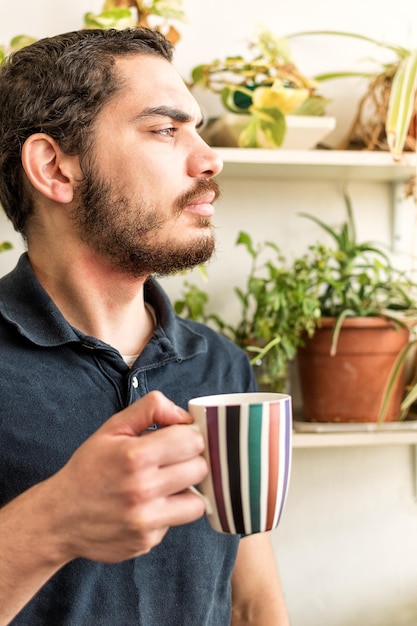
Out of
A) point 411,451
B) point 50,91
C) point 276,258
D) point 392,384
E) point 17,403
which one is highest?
point 50,91

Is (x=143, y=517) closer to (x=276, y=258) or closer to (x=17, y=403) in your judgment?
(x=17, y=403)

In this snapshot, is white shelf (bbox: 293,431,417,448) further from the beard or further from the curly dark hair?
the curly dark hair

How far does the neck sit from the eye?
Answer: 19cm

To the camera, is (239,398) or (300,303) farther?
(300,303)

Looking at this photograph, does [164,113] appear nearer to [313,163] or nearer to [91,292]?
[91,292]

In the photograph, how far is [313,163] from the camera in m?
1.34

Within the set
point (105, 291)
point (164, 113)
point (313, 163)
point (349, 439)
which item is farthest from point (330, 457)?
point (164, 113)

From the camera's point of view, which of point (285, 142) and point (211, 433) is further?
point (285, 142)

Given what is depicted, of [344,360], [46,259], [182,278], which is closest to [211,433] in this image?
[46,259]

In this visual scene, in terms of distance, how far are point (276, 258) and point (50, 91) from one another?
2.12 ft

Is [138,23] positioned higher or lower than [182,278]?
higher

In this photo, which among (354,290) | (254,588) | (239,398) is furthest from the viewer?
(354,290)

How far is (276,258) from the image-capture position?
157cm

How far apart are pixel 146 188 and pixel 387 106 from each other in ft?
1.98
